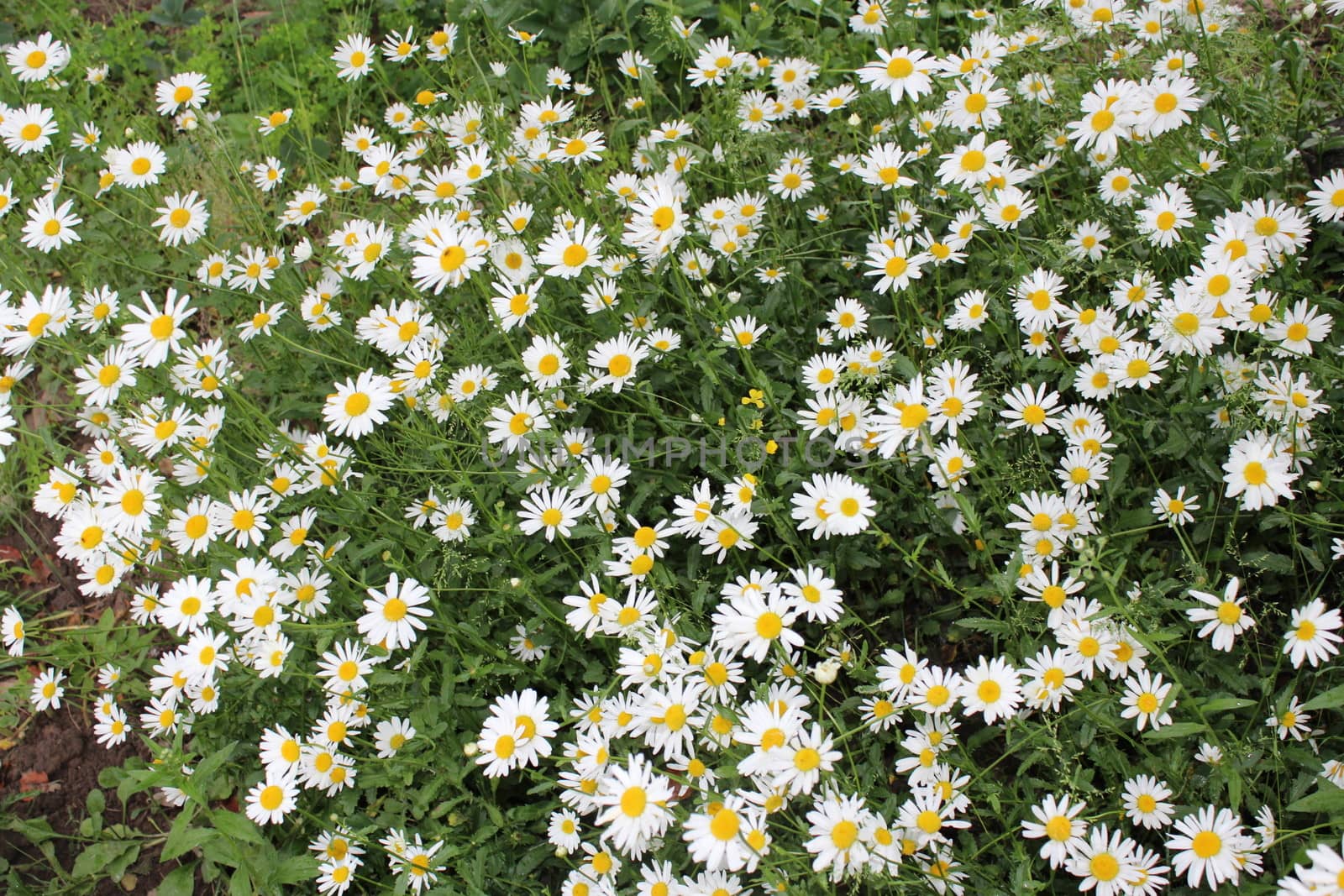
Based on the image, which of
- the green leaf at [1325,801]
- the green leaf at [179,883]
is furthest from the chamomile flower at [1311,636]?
the green leaf at [179,883]

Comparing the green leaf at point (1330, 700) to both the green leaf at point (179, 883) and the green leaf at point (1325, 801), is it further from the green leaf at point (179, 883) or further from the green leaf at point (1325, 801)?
the green leaf at point (179, 883)

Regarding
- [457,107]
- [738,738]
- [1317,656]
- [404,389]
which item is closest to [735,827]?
[738,738]

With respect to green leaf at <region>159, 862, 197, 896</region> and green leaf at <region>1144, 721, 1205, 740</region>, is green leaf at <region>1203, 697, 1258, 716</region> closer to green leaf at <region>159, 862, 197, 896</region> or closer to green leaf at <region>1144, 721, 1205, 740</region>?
green leaf at <region>1144, 721, 1205, 740</region>

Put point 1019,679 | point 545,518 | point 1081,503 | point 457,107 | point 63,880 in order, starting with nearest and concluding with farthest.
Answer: point 1019,679, point 1081,503, point 545,518, point 63,880, point 457,107

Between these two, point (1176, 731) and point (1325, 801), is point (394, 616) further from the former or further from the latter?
point (1325, 801)

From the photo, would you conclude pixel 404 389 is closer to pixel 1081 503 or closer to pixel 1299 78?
pixel 1081 503

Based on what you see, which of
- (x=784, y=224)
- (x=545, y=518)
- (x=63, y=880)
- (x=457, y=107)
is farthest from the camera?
(x=457, y=107)

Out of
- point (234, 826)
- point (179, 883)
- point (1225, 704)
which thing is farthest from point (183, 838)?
point (1225, 704)
